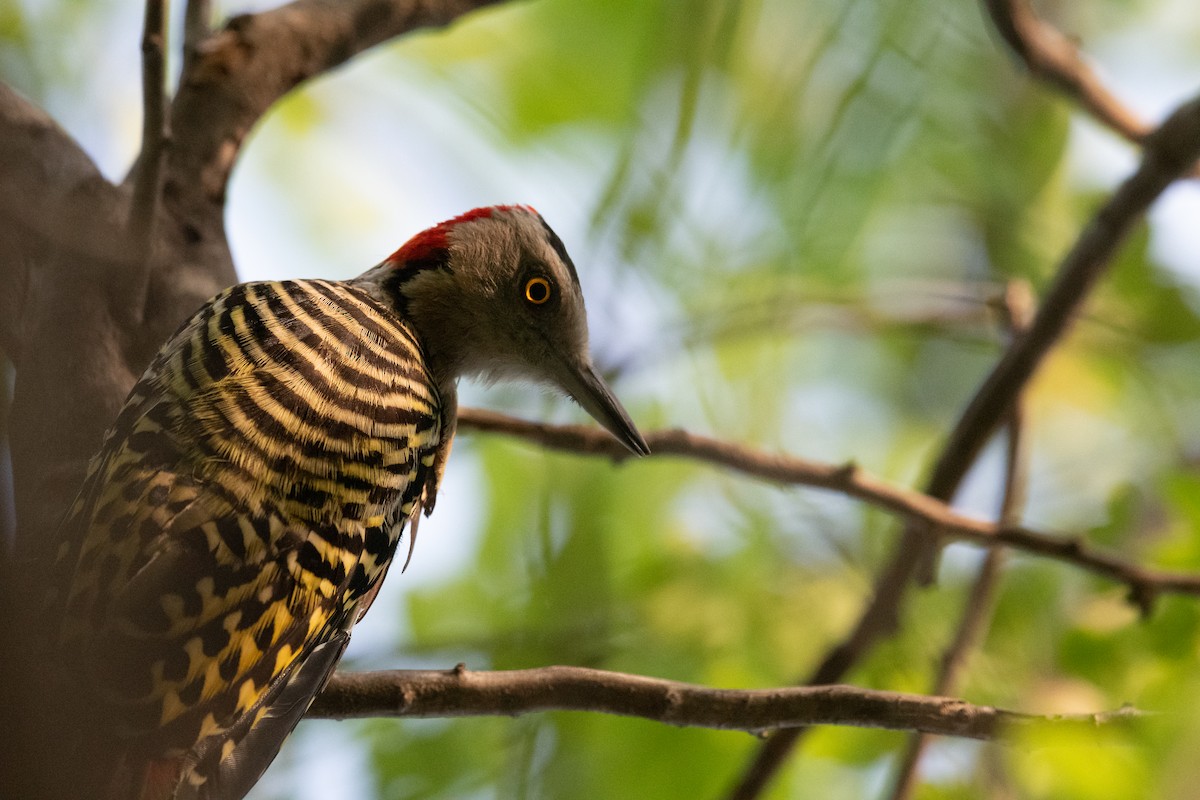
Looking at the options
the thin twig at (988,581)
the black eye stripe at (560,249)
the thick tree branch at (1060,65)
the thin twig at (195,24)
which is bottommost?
the thin twig at (988,581)

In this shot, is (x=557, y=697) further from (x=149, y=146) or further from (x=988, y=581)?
(x=988, y=581)

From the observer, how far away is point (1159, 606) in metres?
3.49

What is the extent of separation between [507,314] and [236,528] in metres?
1.31

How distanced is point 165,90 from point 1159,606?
3.00 metres

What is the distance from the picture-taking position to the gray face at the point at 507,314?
3365 millimetres

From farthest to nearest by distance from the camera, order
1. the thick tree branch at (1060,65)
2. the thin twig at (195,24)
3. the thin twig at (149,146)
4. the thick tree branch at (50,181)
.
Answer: the thick tree branch at (1060,65), the thin twig at (195,24), the thick tree branch at (50,181), the thin twig at (149,146)

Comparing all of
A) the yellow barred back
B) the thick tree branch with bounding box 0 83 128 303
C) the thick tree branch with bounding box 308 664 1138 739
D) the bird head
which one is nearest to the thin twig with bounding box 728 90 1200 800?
the thick tree branch with bounding box 308 664 1138 739

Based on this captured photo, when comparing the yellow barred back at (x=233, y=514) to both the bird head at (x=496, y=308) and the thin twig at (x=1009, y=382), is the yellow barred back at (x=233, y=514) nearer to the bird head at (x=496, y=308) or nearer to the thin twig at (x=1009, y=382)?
the bird head at (x=496, y=308)

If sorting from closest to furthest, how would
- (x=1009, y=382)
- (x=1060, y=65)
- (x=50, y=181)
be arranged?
(x=50, y=181), (x=1009, y=382), (x=1060, y=65)

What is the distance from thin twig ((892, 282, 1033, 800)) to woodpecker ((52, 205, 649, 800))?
1.30m

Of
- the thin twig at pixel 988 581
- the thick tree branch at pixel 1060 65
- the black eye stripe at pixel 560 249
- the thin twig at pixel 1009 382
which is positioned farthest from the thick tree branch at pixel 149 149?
the thick tree branch at pixel 1060 65

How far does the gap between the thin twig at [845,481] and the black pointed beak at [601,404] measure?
71 mm

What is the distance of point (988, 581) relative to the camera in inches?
156

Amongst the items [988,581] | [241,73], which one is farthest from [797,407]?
[241,73]
